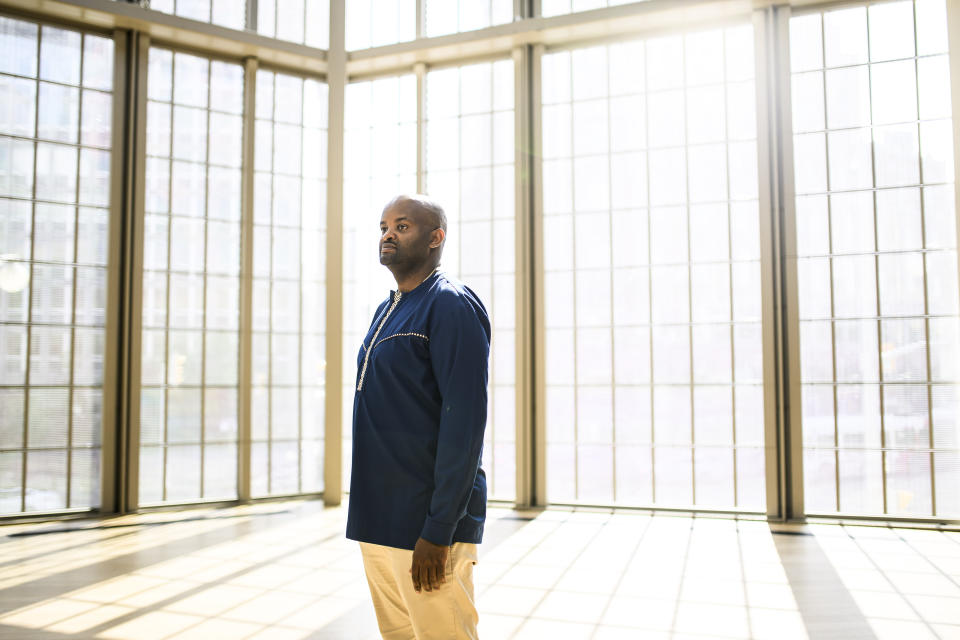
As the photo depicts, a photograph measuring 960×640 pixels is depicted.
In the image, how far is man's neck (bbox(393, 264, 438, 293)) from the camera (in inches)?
80.5

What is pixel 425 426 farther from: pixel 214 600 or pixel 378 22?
pixel 378 22

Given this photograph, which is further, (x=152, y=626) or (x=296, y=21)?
(x=296, y=21)

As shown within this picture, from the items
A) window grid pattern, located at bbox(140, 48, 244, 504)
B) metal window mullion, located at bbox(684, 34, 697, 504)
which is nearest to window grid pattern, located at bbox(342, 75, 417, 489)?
window grid pattern, located at bbox(140, 48, 244, 504)

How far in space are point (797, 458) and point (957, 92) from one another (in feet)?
10.6

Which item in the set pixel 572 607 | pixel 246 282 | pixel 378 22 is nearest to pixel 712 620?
pixel 572 607

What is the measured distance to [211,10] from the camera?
6.88 m

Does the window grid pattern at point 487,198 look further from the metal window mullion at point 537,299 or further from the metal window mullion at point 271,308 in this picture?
the metal window mullion at point 271,308

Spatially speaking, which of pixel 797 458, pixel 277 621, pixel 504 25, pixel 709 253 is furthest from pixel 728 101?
pixel 277 621

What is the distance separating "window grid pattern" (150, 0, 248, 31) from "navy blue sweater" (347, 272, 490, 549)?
237 inches

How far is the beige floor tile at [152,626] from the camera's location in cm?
337

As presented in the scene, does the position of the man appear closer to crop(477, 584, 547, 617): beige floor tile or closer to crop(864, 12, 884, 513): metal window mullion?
crop(477, 584, 547, 617): beige floor tile

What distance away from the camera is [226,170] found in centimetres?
698

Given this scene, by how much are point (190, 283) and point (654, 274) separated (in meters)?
4.30

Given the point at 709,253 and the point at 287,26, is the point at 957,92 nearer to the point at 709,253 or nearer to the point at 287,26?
the point at 709,253
